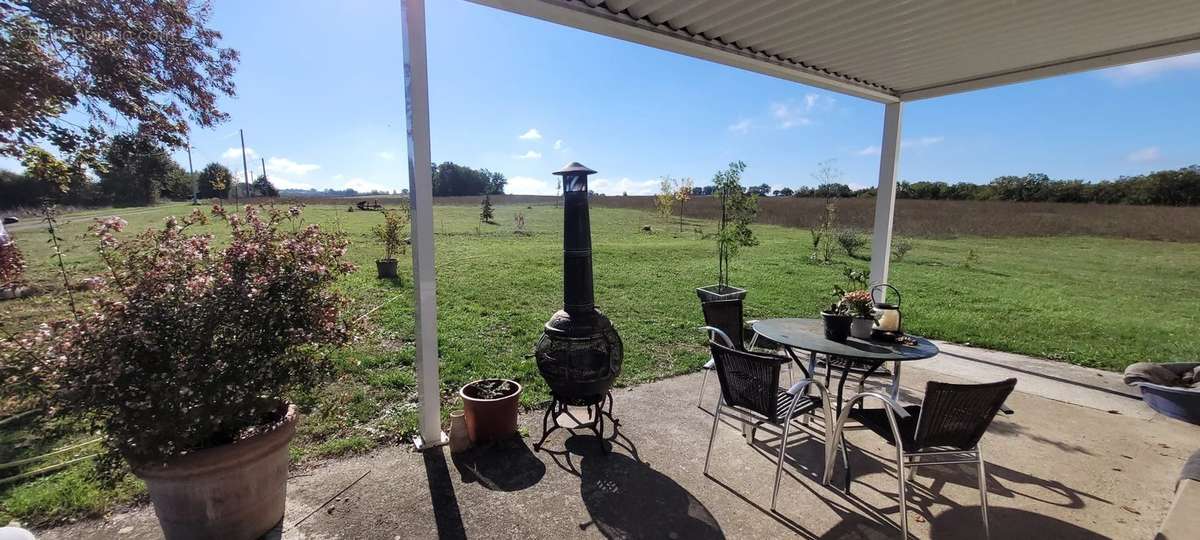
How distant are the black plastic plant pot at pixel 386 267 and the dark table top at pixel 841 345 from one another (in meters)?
6.27

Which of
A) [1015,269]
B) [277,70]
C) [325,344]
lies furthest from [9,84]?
[1015,269]

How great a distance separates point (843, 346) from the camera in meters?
2.56

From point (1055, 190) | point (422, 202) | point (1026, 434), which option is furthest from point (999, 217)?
point (422, 202)

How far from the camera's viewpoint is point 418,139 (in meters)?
2.40

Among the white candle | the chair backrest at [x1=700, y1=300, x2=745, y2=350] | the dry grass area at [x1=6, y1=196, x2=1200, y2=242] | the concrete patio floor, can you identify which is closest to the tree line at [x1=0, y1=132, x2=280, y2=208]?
the concrete patio floor

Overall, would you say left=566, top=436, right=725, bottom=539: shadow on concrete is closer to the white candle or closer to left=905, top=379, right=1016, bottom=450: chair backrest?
left=905, top=379, right=1016, bottom=450: chair backrest

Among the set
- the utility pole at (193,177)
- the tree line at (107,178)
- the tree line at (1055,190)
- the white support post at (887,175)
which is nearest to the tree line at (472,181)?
the tree line at (1055,190)

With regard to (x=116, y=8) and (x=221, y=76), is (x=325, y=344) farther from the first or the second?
(x=221, y=76)

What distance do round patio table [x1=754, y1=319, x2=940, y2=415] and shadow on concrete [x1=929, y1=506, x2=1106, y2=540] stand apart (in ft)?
2.20

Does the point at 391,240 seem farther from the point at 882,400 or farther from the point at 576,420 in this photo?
the point at 882,400

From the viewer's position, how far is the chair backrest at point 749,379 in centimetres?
214

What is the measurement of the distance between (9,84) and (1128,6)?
20.0 feet

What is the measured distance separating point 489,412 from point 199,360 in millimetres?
1380

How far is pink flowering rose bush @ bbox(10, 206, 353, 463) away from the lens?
159cm
